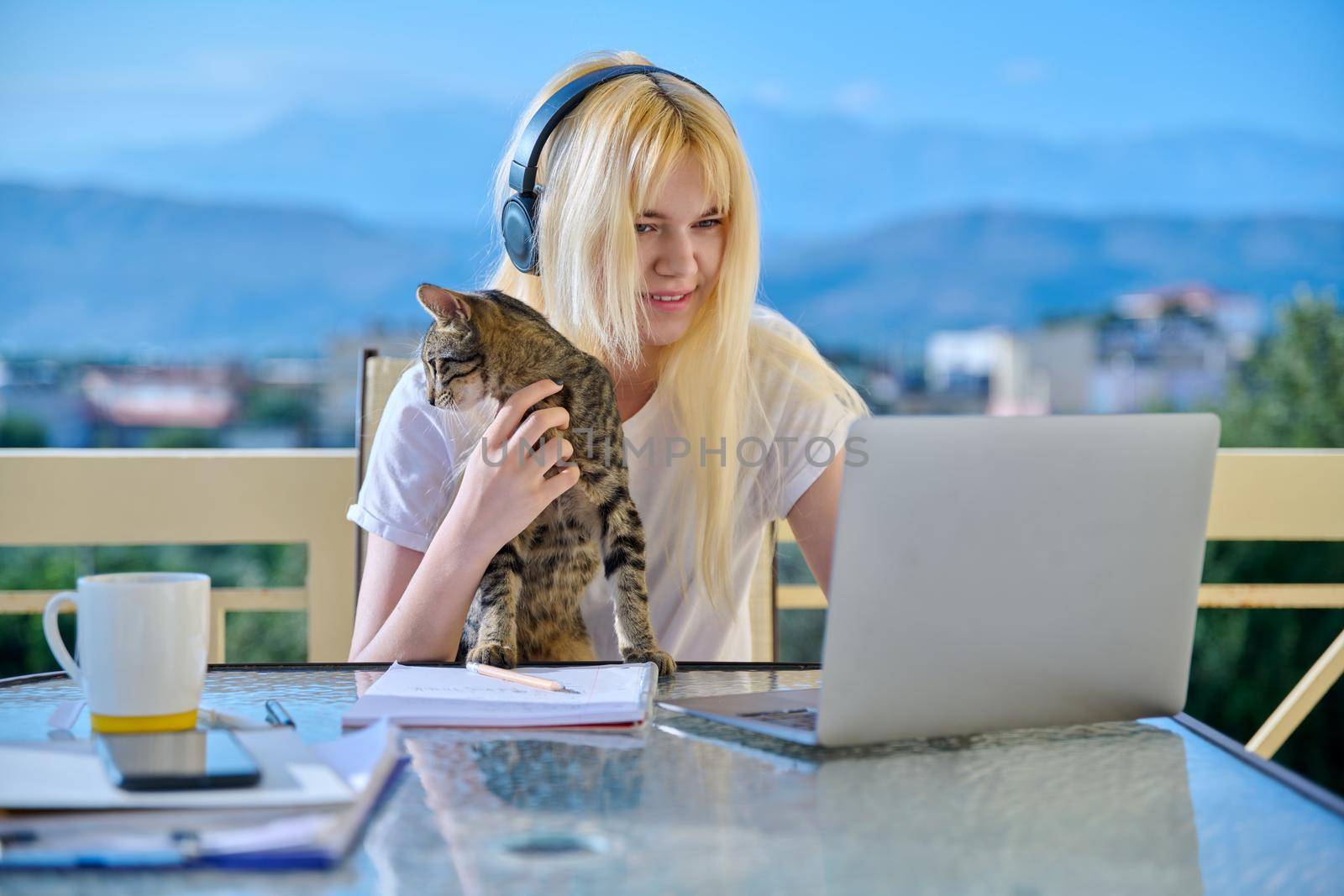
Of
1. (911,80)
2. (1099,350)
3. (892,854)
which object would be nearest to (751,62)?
(911,80)

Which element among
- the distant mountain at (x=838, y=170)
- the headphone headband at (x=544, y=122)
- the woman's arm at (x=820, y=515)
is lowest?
the woman's arm at (x=820, y=515)

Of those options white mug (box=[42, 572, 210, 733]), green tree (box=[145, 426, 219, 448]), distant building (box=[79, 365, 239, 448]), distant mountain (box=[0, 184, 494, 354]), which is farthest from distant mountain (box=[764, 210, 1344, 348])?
white mug (box=[42, 572, 210, 733])

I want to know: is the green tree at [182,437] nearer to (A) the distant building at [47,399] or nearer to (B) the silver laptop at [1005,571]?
(A) the distant building at [47,399]

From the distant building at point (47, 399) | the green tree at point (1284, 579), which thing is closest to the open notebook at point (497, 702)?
the green tree at point (1284, 579)

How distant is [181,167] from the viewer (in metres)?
14.5

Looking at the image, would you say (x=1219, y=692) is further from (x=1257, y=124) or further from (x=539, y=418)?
(x=1257, y=124)

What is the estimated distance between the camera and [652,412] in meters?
1.65

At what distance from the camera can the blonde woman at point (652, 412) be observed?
1348 millimetres

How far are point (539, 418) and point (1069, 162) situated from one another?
1402 centimetres

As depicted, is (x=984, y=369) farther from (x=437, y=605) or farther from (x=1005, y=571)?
(x=1005, y=571)

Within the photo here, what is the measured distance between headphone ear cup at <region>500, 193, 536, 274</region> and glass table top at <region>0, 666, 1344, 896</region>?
0.72 metres

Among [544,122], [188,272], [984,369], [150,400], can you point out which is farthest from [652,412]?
[188,272]

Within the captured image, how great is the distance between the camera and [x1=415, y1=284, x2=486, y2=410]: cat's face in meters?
1.44

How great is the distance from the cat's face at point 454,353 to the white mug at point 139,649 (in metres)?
0.63
